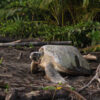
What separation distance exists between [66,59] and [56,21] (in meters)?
5.52

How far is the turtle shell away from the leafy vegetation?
5.80 ft

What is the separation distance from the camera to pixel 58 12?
26.5ft

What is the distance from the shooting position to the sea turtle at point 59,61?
3.22 metres

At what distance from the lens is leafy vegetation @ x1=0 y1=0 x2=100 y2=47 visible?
620 cm

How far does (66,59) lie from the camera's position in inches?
130

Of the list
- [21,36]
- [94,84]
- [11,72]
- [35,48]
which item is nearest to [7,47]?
[35,48]

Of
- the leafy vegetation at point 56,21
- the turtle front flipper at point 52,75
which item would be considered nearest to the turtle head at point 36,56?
the turtle front flipper at point 52,75

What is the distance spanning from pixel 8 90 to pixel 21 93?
0.14 meters

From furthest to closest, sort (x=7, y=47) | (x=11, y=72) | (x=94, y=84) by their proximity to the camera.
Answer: (x=7, y=47) < (x=11, y=72) < (x=94, y=84)

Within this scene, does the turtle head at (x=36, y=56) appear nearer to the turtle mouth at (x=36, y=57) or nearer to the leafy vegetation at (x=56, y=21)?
the turtle mouth at (x=36, y=57)

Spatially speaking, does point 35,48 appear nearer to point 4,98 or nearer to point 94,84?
point 94,84

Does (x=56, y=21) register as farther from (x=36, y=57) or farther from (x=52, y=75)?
(x=52, y=75)

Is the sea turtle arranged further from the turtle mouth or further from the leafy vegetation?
the leafy vegetation

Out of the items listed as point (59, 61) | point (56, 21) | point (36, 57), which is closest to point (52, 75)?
point (59, 61)
